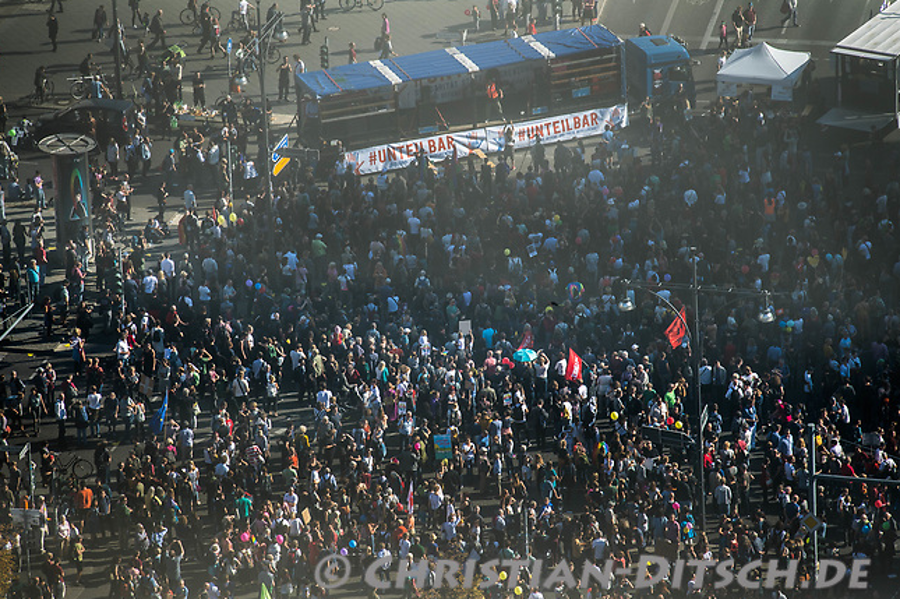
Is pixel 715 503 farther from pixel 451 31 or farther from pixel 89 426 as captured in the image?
pixel 451 31

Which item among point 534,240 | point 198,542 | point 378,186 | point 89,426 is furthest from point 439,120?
point 198,542

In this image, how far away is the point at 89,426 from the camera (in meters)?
39.1

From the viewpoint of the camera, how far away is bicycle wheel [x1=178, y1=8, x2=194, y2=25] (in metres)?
62.7

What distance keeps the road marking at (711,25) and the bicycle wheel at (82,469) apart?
1249 inches

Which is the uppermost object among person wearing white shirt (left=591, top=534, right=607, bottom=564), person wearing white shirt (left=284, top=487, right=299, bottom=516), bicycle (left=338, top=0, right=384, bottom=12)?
bicycle (left=338, top=0, right=384, bottom=12)

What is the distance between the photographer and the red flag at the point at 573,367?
37.0 meters

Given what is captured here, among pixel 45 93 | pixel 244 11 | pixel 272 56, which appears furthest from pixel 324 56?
pixel 45 93

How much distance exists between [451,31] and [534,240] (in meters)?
20.6

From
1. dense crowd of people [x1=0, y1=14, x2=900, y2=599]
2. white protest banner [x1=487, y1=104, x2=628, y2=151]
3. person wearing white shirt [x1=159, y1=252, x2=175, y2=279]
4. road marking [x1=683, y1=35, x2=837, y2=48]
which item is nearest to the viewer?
dense crowd of people [x1=0, y1=14, x2=900, y2=599]

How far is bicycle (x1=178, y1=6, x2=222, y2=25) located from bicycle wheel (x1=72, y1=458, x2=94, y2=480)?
29.1m

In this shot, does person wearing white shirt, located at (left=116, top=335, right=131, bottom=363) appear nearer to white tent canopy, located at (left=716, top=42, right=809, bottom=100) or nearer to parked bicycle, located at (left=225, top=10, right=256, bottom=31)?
white tent canopy, located at (left=716, top=42, right=809, bottom=100)

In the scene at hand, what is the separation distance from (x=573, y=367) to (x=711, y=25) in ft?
91.1

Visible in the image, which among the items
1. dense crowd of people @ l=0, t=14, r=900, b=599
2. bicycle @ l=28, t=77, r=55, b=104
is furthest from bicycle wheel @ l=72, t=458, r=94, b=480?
bicycle @ l=28, t=77, r=55, b=104

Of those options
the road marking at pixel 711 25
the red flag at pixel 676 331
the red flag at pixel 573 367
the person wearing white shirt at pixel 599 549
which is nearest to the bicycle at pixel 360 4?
the road marking at pixel 711 25
